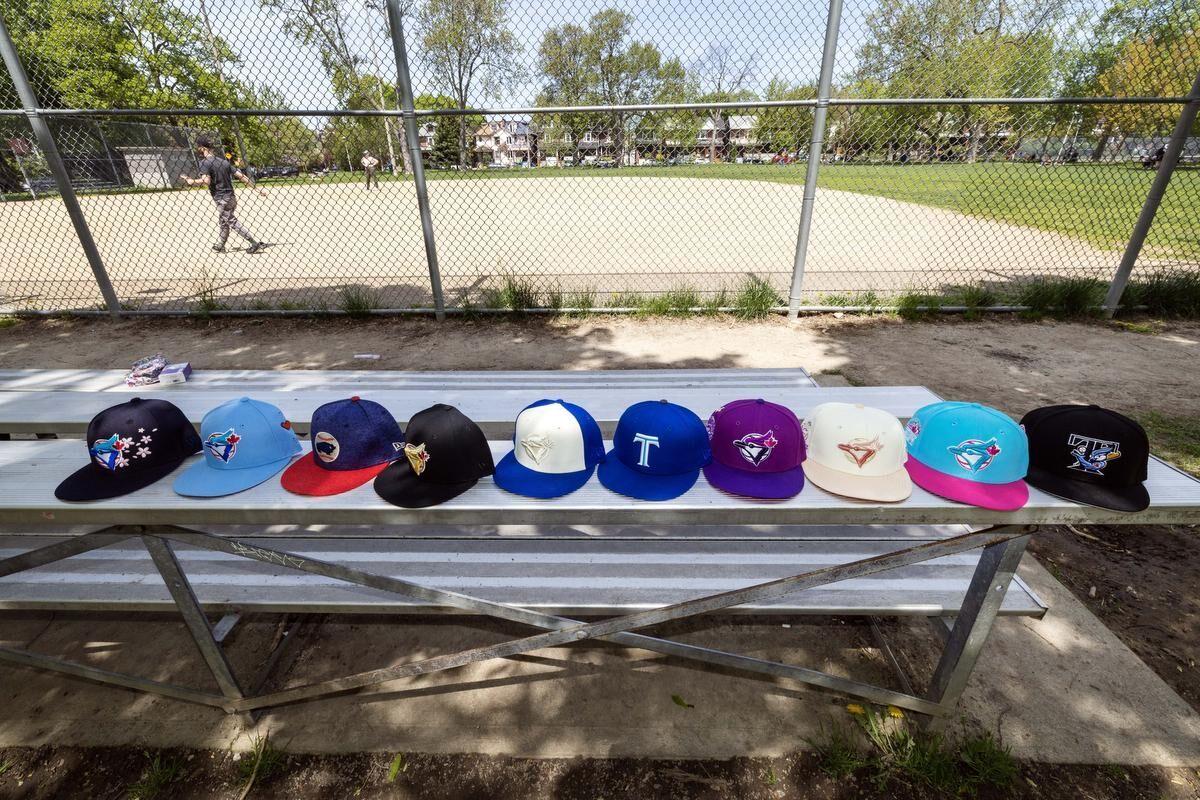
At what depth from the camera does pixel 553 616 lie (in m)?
1.85

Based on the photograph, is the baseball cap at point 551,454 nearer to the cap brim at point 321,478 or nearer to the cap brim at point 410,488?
the cap brim at point 410,488

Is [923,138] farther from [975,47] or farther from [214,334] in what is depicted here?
[214,334]

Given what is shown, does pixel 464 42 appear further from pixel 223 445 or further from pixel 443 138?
pixel 223 445

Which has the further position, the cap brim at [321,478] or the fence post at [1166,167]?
the fence post at [1166,167]

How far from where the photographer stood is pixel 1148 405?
14.2 feet

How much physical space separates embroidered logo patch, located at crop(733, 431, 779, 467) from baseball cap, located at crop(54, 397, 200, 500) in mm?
1827

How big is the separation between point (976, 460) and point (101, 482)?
260 cm

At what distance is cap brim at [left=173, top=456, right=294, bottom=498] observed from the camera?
1596mm

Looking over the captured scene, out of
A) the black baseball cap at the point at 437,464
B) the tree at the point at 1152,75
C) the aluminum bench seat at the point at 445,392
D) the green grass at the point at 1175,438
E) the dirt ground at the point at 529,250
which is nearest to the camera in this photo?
the black baseball cap at the point at 437,464

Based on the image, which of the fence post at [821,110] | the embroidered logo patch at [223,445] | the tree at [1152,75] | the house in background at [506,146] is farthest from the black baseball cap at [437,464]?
the tree at [1152,75]

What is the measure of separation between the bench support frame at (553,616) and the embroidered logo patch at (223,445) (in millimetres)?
233

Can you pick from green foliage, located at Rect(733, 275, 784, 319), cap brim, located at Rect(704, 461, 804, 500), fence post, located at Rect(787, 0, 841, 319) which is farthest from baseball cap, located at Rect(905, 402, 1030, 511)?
green foliage, located at Rect(733, 275, 784, 319)

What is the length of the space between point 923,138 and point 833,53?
2178mm

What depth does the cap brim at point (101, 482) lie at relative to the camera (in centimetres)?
157
